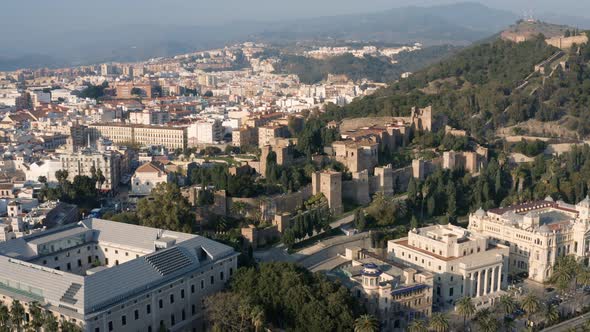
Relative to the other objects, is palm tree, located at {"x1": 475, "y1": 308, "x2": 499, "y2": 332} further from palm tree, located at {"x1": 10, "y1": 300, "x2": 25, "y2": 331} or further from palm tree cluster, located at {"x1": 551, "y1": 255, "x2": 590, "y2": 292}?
palm tree, located at {"x1": 10, "y1": 300, "x2": 25, "y2": 331}

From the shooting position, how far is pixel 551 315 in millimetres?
18078

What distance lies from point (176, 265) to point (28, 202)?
11.2 m

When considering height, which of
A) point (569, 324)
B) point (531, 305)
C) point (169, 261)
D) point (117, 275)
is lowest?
point (569, 324)

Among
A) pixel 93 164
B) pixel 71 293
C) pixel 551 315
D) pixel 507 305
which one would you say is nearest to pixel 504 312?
pixel 507 305

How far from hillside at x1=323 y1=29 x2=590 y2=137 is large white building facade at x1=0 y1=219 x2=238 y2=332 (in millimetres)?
21620

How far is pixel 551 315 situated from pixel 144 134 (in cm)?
2941

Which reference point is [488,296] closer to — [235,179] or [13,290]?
[235,179]

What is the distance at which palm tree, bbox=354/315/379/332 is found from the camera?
1587 centimetres

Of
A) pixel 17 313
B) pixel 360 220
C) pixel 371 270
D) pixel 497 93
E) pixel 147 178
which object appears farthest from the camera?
pixel 497 93

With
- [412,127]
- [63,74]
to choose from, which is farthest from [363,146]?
[63,74]

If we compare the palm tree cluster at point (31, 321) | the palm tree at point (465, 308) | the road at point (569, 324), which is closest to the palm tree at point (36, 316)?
the palm tree cluster at point (31, 321)

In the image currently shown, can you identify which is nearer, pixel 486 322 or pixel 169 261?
pixel 486 322

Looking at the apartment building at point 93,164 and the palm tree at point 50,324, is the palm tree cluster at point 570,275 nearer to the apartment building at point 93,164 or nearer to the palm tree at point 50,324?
the palm tree at point 50,324

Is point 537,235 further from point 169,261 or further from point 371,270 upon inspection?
point 169,261
